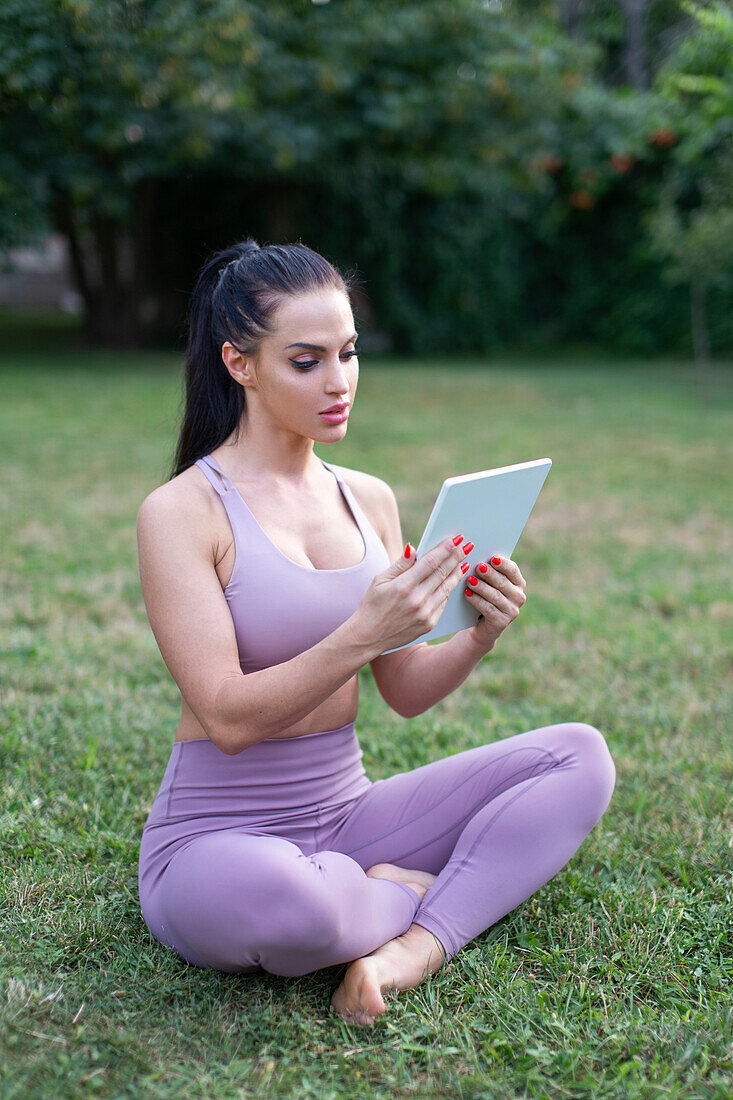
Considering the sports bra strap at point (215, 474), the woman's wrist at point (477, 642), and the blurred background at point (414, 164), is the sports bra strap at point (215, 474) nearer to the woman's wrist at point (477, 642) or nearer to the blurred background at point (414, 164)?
the woman's wrist at point (477, 642)

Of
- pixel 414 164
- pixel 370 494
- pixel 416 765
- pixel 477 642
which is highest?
pixel 414 164

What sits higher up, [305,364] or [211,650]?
[305,364]

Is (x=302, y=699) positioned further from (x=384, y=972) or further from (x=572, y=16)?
(x=572, y=16)

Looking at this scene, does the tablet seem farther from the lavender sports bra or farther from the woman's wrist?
the lavender sports bra

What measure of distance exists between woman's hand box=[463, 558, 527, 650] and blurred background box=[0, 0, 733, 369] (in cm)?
273

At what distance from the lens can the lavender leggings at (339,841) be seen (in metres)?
1.77

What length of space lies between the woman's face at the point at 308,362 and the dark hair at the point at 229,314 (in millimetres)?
26

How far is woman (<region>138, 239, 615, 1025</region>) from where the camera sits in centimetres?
178

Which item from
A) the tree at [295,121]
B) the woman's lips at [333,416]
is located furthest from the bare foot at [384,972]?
the tree at [295,121]

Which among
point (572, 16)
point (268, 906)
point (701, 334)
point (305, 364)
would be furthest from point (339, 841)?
point (572, 16)

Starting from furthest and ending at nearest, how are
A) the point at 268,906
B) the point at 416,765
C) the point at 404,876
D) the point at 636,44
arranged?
the point at 636,44 < the point at 416,765 < the point at 404,876 < the point at 268,906

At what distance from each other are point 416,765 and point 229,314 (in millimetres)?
1500

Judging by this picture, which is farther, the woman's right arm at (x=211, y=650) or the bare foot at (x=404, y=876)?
the bare foot at (x=404, y=876)

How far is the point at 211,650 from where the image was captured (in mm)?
1840
